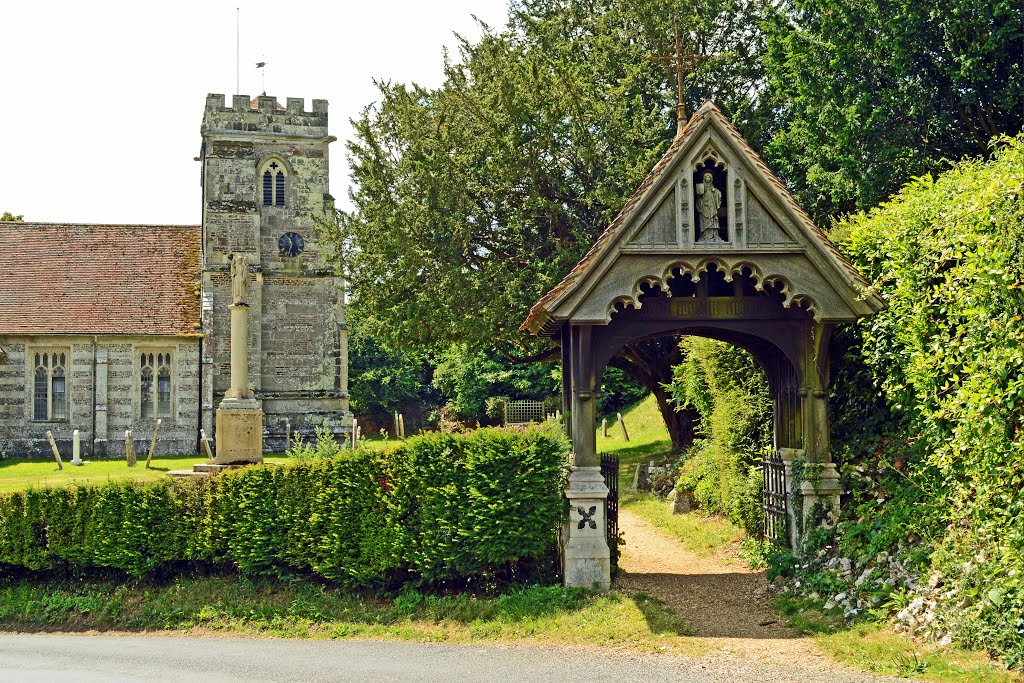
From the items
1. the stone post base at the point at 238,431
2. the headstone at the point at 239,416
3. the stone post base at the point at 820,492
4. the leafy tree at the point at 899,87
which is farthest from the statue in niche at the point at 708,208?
the leafy tree at the point at 899,87

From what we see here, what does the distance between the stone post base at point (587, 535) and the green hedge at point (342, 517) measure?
330 mm

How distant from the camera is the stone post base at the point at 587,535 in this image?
42.7 ft

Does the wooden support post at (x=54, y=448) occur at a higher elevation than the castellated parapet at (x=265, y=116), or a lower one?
lower

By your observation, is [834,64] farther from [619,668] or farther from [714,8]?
[619,668]

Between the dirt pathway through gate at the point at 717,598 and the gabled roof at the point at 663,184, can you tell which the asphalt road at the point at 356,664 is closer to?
the dirt pathway through gate at the point at 717,598

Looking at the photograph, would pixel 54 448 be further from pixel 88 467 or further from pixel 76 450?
pixel 76 450

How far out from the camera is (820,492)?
13055 mm

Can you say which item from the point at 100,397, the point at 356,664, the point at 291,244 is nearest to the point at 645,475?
the point at 356,664

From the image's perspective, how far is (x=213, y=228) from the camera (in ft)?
131

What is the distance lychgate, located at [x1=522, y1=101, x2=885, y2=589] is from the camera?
12672 millimetres

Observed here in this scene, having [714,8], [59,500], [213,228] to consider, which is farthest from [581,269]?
[213,228]

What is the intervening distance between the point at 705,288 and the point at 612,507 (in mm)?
3370

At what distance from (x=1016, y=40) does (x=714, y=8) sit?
376 inches

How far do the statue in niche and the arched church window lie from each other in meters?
30.9
